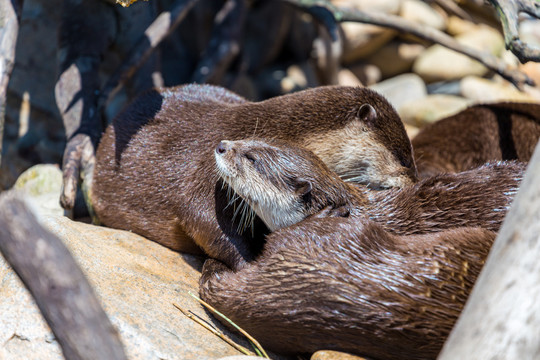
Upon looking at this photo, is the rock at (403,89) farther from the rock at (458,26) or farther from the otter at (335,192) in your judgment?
the otter at (335,192)

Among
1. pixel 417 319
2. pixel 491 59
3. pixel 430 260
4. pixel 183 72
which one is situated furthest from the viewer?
pixel 183 72

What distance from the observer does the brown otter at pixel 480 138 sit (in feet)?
13.6

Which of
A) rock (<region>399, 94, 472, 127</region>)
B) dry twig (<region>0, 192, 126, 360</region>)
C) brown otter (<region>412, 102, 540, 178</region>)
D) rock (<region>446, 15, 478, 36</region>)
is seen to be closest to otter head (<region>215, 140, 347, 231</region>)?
dry twig (<region>0, 192, 126, 360</region>)

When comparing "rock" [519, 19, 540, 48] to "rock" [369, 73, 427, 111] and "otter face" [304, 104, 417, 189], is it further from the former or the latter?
"otter face" [304, 104, 417, 189]

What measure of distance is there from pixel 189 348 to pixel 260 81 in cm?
552

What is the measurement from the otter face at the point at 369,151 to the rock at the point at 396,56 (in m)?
4.70

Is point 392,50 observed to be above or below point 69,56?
below

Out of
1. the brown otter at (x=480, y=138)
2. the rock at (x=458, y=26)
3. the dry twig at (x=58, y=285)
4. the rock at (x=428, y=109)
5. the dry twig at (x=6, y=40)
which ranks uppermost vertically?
the dry twig at (x=6, y=40)

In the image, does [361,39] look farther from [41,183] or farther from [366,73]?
[41,183]

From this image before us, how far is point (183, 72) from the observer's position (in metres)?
6.70

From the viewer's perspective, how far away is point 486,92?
7004 millimetres

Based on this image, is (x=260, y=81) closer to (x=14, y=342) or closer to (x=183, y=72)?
(x=183, y=72)

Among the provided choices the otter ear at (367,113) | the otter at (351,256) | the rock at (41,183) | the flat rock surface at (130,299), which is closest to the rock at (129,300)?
the flat rock surface at (130,299)

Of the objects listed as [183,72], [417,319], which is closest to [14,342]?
[417,319]
